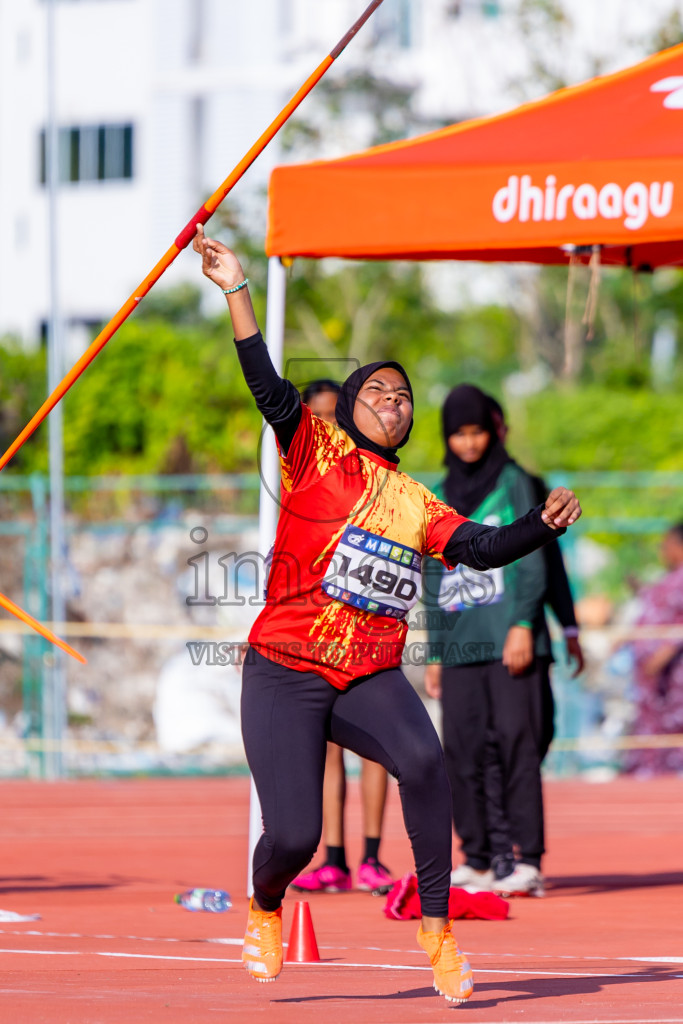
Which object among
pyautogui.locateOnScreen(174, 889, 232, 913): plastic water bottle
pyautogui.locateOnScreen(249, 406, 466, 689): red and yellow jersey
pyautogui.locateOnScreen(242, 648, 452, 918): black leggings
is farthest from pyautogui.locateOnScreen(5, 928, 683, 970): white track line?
pyautogui.locateOnScreen(249, 406, 466, 689): red and yellow jersey

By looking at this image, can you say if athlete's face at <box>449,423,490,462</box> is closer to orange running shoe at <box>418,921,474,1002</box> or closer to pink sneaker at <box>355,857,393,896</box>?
pink sneaker at <box>355,857,393,896</box>

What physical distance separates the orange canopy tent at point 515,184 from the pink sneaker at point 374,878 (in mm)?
2733

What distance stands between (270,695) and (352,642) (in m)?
0.28

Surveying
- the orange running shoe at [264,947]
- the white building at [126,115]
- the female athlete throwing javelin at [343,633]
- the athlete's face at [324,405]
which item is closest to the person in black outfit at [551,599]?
the athlete's face at [324,405]

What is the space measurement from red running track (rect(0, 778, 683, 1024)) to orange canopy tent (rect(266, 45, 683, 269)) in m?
2.71

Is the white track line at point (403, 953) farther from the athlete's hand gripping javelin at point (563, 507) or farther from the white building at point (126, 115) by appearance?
the white building at point (126, 115)

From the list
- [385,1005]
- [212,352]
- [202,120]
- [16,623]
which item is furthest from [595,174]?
[202,120]

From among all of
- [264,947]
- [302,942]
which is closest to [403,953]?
[302,942]

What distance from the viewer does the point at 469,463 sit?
678 cm

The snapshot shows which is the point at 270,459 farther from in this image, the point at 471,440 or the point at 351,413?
the point at 351,413

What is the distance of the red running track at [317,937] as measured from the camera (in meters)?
4.26

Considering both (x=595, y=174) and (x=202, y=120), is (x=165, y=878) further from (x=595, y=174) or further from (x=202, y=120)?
(x=202, y=120)

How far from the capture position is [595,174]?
19.9 feet

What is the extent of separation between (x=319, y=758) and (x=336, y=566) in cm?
55
